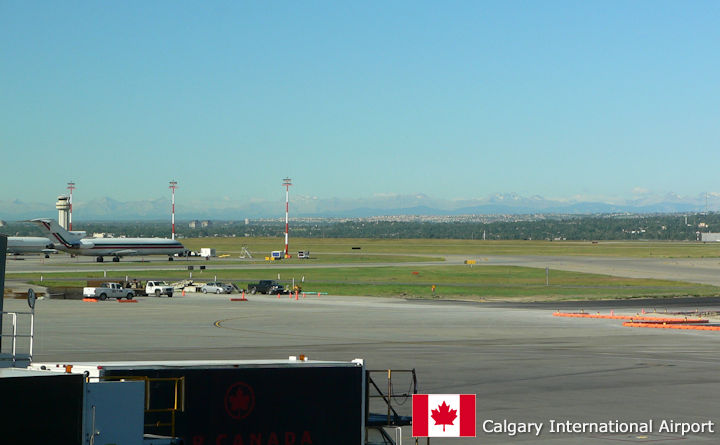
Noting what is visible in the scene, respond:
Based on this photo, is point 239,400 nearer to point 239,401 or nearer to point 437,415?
point 239,401

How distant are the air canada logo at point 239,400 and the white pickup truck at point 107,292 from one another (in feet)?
231

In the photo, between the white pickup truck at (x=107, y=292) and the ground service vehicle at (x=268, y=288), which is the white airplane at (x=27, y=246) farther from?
the white pickup truck at (x=107, y=292)

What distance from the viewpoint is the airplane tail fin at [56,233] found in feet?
501

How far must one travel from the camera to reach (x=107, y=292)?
84.0 metres

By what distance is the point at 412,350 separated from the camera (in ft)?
148

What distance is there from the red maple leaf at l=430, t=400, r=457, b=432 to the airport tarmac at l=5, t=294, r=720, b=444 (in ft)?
26.6

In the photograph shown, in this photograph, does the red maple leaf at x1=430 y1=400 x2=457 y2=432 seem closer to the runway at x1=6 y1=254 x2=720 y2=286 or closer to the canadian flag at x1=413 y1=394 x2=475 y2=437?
the canadian flag at x1=413 y1=394 x2=475 y2=437

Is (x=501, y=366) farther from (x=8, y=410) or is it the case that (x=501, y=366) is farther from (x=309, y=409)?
(x=8, y=410)

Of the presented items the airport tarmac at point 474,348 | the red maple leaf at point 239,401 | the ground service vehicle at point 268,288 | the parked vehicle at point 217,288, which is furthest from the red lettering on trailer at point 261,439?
the parked vehicle at point 217,288

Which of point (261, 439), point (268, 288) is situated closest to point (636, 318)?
point (268, 288)

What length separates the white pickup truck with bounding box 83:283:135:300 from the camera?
272 ft

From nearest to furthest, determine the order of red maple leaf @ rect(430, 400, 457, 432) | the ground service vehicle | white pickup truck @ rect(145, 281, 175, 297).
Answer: red maple leaf @ rect(430, 400, 457, 432) < white pickup truck @ rect(145, 281, 175, 297) < the ground service vehicle

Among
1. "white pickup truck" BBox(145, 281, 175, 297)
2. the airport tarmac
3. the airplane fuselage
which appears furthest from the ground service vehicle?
the airplane fuselage

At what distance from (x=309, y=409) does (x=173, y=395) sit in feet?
8.43
